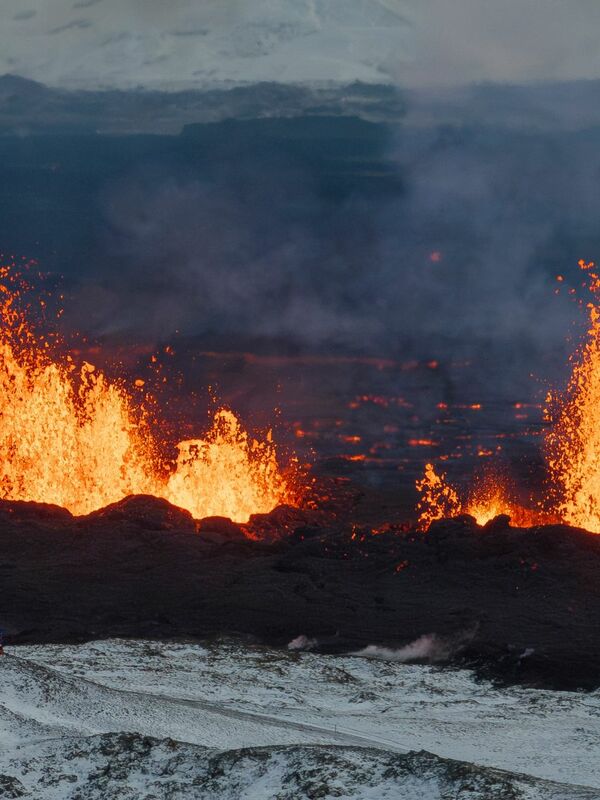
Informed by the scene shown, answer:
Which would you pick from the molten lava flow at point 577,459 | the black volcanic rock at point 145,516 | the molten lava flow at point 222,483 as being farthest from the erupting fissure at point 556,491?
the black volcanic rock at point 145,516

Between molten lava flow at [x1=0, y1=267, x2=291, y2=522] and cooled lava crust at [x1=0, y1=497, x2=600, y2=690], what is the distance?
8.32 meters

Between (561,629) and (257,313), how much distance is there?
→ 11247cm

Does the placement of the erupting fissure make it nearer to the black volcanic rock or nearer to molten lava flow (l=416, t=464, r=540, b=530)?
molten lava flow (l=416, t=464, r=540, b=530)

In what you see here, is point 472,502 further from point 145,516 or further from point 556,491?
point 145,516

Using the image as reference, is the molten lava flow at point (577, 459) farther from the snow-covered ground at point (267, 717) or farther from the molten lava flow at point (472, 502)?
the snow-covered ground at point (267, 717)

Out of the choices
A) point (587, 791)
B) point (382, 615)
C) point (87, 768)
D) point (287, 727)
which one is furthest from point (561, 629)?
point (87, 768)

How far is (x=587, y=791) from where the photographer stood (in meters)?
23.9

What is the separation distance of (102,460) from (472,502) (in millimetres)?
18114

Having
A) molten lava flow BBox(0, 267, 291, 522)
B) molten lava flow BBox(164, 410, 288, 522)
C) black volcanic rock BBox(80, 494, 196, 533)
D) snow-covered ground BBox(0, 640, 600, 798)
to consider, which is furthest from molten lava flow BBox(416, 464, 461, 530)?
snow-covered ground BBox(0, 640, 600, 798)

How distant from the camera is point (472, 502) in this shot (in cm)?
6856

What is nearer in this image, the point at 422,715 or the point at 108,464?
the point at 422,715

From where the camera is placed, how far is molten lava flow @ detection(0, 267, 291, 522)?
62647mm

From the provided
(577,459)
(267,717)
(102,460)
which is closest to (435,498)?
(577,459)

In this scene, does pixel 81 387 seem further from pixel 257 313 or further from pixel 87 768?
pixel 87 768
